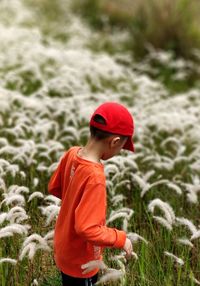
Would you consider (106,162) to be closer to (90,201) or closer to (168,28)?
(90,201)

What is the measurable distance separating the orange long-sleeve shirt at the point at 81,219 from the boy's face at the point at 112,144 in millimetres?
88

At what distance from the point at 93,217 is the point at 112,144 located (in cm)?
40

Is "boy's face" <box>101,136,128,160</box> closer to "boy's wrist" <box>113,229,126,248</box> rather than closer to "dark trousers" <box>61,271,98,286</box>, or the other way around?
"boy's wrist" <box>113,229,126,248</box>

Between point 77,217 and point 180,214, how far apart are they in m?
1.81

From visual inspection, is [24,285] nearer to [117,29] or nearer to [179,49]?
[179,49]

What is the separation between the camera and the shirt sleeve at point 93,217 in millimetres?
2447

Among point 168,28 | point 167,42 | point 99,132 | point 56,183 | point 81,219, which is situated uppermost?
point 99,132

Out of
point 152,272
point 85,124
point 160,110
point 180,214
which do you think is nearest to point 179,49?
point 160,110

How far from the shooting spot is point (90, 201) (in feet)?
8.09

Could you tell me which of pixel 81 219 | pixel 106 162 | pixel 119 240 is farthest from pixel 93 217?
pixel 106 162

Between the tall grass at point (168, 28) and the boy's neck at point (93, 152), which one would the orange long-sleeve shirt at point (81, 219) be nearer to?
the boy's neck at point (93, 152)

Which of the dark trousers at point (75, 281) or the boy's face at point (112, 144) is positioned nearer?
the boy's face at point (112, 144)

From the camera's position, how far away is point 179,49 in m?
10.6

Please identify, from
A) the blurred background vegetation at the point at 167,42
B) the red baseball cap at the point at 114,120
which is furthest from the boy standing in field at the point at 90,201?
the blurred background vegetation at the point at 167,42
